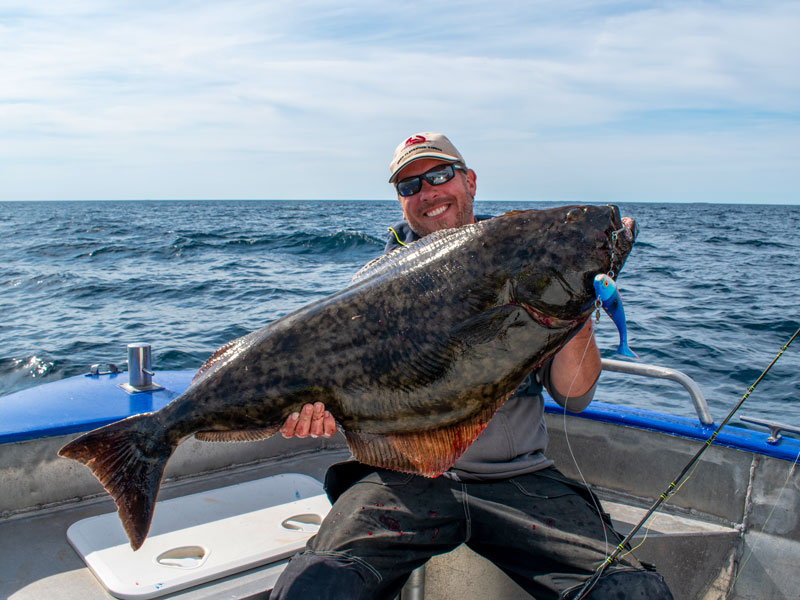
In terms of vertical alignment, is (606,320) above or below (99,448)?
below

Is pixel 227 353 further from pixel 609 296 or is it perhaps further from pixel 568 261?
pixel 609 296

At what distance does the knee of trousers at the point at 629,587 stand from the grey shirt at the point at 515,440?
66 centimetres

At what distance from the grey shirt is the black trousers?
57mm

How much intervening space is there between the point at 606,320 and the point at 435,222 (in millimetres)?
11006

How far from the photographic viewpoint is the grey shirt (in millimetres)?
3107

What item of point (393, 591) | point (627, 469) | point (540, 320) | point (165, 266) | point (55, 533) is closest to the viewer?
point (540, 320)

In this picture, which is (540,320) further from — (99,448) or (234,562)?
(234,562)

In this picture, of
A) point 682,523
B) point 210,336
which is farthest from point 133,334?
point 682,523

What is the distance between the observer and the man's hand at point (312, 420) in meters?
2.52

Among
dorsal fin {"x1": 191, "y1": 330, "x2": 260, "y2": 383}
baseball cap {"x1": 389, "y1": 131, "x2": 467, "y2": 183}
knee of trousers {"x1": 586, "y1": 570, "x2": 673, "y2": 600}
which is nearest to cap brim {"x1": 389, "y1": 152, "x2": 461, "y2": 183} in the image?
baseball cap {"x1": 389, "y1": 131, "x2": 467, "y2": 183}

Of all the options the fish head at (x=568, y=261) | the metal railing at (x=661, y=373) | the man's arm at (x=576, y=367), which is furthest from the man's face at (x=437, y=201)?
the fish head at (x=568, y=261)

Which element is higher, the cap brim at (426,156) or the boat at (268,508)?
the cap brim at (426,156)

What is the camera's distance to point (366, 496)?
2965mm

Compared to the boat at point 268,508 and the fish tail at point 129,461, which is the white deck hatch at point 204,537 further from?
the fish tail at point 129,461
